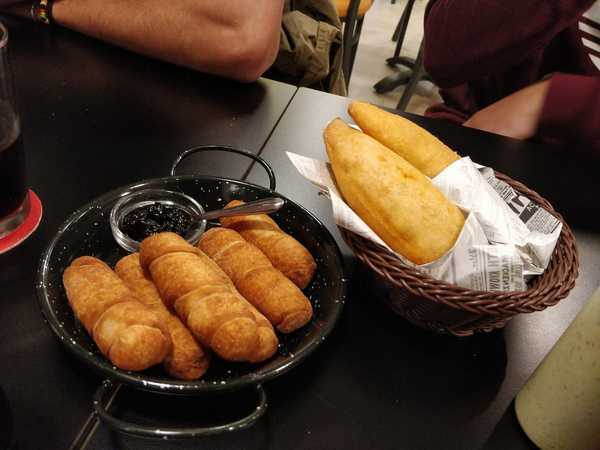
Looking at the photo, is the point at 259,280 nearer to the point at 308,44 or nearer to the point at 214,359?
the point at 214,359

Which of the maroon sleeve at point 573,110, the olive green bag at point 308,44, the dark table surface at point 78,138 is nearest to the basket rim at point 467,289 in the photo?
the dark table surface at point 78,138

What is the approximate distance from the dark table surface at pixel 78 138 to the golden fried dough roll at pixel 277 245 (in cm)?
19

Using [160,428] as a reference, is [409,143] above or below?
above

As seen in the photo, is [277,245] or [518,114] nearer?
[277,245]

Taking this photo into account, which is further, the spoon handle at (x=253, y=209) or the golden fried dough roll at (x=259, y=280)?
the spoon handle at (x=253, y=209)

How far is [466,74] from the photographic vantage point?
1.22m

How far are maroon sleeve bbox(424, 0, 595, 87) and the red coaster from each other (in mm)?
914

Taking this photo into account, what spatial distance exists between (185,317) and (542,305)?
1.22 ft

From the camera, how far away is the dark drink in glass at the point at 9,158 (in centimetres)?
57

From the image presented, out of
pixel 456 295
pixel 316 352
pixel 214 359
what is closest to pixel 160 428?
pixel 214 359

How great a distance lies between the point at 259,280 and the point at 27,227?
0.33 metres

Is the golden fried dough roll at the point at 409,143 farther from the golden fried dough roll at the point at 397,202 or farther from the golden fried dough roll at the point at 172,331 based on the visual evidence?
Answer: the golden fried dough roll at the point at 172,331

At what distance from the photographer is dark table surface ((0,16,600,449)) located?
0.52 m

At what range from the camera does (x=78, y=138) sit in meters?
0.89
